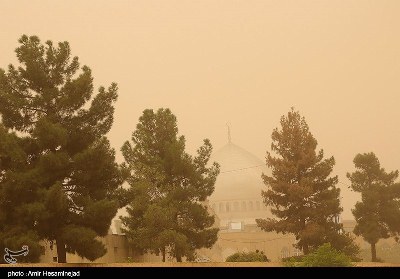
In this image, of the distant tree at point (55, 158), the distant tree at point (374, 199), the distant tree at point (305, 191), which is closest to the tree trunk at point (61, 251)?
the distant tree at point (55, 158)

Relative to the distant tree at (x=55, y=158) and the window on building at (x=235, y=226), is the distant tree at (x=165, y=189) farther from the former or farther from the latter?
the window on building at (x=235, y=226)

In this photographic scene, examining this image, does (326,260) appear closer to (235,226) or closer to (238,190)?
(235,226)

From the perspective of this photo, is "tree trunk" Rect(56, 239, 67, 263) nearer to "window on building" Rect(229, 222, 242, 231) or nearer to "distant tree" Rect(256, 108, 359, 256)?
"distant tree" Rect(256, 108, 359, 256)

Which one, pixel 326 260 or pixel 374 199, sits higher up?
pixel 374 199

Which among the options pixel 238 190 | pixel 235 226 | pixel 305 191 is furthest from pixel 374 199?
pixel 238 190

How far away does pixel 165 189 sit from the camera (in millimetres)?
35219

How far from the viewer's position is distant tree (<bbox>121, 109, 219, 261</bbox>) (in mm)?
33688

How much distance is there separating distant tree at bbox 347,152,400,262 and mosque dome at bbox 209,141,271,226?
55.9m

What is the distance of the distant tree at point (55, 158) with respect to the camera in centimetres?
2473

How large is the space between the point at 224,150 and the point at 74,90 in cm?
8456

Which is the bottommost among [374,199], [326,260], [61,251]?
[326,260]

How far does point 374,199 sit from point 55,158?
98.4ft

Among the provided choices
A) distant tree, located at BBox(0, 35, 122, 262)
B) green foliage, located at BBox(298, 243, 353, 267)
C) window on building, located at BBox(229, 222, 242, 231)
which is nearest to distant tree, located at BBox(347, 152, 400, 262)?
green foliage, located at BBox(298, 243, 353, 267)
